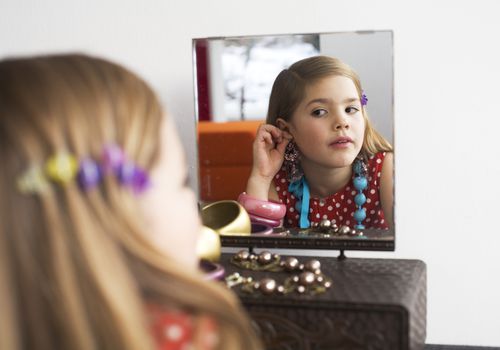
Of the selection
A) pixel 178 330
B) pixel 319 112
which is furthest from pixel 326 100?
pixel 178 330

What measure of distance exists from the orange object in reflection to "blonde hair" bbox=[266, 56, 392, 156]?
79mm

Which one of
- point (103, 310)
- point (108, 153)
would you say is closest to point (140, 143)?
point (108, 153)

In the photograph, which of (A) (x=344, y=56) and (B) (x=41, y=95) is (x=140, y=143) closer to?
(B) (x=41, y=95)

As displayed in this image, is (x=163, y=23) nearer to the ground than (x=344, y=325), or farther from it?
farther from it

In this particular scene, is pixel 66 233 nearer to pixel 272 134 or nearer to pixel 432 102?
pixel 272 134

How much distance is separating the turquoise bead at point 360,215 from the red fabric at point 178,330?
768mm

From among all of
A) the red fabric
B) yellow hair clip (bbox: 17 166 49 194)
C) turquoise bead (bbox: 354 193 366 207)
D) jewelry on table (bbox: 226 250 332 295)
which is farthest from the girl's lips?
yellow hair clip (bbox: 17 166 49 194)

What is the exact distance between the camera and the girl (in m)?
1.37

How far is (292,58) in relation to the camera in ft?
4.56

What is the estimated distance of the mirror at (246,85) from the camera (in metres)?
1.34

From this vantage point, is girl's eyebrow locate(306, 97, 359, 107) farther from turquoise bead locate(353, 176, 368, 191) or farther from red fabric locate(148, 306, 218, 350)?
red fabric locate(148, 306, 218, 350)

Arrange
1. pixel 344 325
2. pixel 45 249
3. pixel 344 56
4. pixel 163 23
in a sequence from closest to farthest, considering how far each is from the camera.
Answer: pixel 45 249, pixel 344 325, pixel 344 56, pixel 163 23

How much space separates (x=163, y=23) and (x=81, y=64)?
953 mm

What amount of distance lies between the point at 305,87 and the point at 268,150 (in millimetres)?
158
